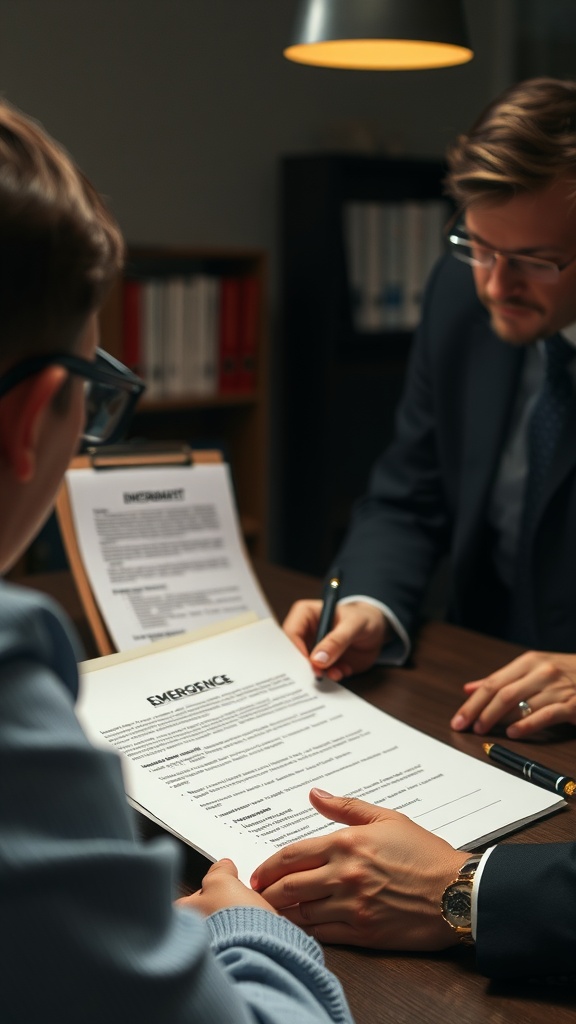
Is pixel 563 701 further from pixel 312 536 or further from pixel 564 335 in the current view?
pixel 312 536

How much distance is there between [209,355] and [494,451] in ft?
5.74

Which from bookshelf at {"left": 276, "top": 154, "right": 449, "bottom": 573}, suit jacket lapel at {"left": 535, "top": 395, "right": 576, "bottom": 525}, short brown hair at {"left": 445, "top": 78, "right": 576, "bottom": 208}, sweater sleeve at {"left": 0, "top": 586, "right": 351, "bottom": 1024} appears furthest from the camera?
bookshelf at {"left": 276, "top": 154, "right": 449, "bottom": 573}

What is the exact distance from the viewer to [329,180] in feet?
11.5

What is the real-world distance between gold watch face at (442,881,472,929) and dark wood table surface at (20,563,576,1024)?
28 millimetres

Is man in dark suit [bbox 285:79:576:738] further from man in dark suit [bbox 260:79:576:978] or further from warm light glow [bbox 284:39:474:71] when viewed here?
warm light glow [bbox 284:39:474:71]

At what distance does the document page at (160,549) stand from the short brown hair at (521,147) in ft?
1.83

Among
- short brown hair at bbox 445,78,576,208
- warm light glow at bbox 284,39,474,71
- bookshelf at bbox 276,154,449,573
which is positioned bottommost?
bookshelf at bbox 276,154,449,573

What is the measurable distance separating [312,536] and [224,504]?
218 centimetres

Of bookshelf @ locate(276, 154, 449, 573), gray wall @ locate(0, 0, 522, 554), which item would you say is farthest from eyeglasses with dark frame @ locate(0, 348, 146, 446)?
bookshelf @ locate(276, 154, 449, 573)

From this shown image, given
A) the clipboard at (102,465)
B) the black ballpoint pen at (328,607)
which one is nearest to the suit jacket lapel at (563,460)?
the black ballpoint pen at (328,607)

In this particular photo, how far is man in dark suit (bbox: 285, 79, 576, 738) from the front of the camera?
1.38 metres

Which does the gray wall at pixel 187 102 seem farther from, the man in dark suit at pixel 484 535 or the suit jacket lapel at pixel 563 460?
the suit jacket lapel at pixel 563 460

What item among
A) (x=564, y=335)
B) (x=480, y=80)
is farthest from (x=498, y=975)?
(x=480, y=80)

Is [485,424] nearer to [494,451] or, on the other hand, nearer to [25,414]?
[494,451]
